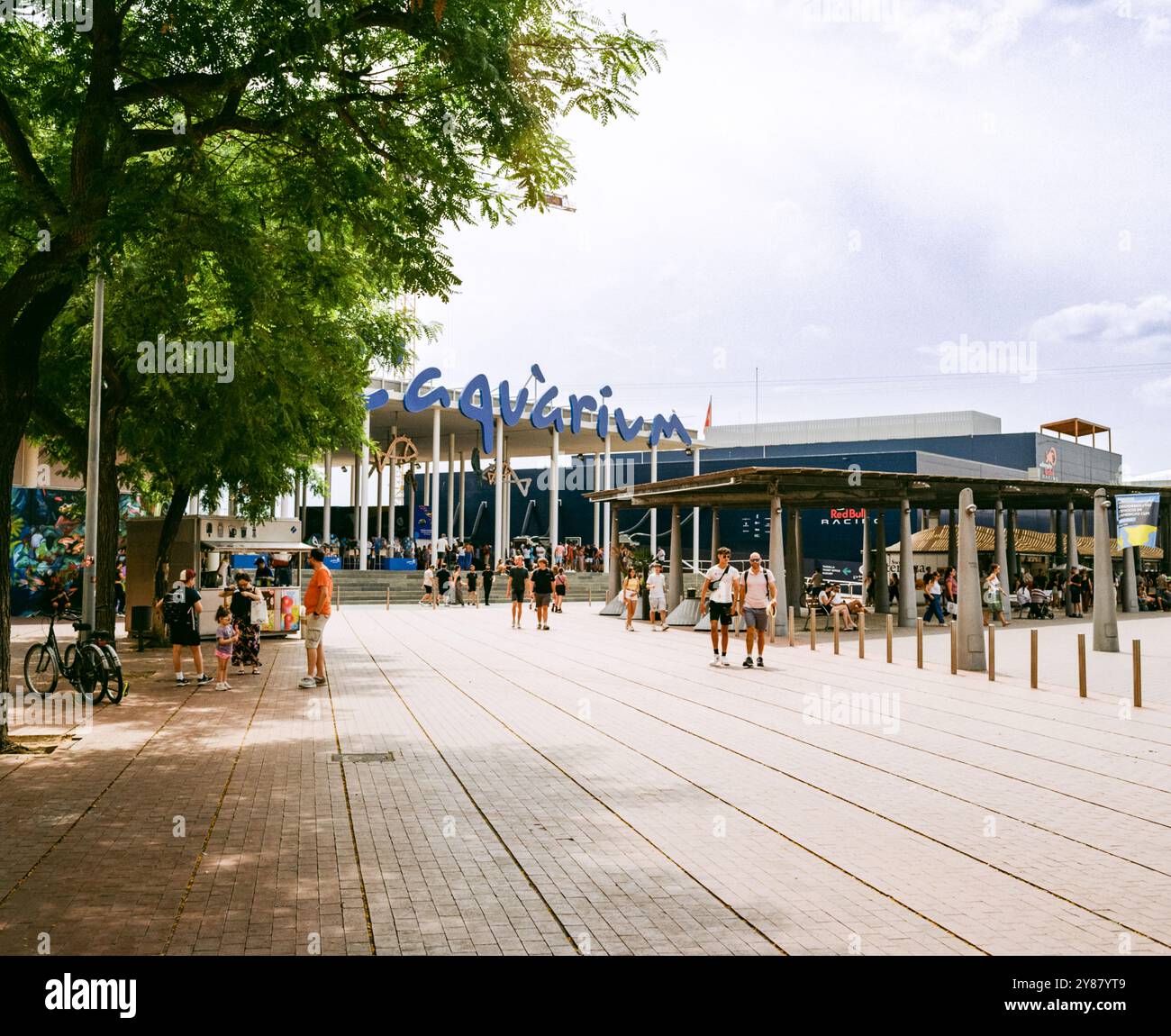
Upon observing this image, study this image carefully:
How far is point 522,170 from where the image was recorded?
10.8m

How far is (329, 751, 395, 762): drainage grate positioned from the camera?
9375mm

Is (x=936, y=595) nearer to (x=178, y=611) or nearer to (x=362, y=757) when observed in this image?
(x=178, y=611)

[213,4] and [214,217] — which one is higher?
[213,4]

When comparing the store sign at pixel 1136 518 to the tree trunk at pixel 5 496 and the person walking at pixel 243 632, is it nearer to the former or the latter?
the person walking at pixel 243 632

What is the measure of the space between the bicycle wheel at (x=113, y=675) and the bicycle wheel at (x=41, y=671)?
0.74 meters

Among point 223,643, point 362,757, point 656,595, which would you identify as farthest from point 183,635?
point 656,595

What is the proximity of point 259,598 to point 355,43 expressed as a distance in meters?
11.0

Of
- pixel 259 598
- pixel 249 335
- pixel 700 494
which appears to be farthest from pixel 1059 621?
pixel 249 335

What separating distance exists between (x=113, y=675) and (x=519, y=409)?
3400 centimetres

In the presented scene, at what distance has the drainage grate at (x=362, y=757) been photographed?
9375 mm

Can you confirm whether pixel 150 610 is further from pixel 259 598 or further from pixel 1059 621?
pixel 1059 621

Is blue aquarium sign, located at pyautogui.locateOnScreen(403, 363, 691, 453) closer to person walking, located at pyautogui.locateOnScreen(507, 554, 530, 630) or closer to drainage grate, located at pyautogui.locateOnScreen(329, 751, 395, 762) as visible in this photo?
person walking, located at pyautogui.locateOnScreen(507, 554, 530, 630)

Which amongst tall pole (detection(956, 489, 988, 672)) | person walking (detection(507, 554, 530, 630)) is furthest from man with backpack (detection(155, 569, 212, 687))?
person walking (detection(507, 554, 530, 630))

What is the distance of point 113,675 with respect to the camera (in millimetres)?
13023
